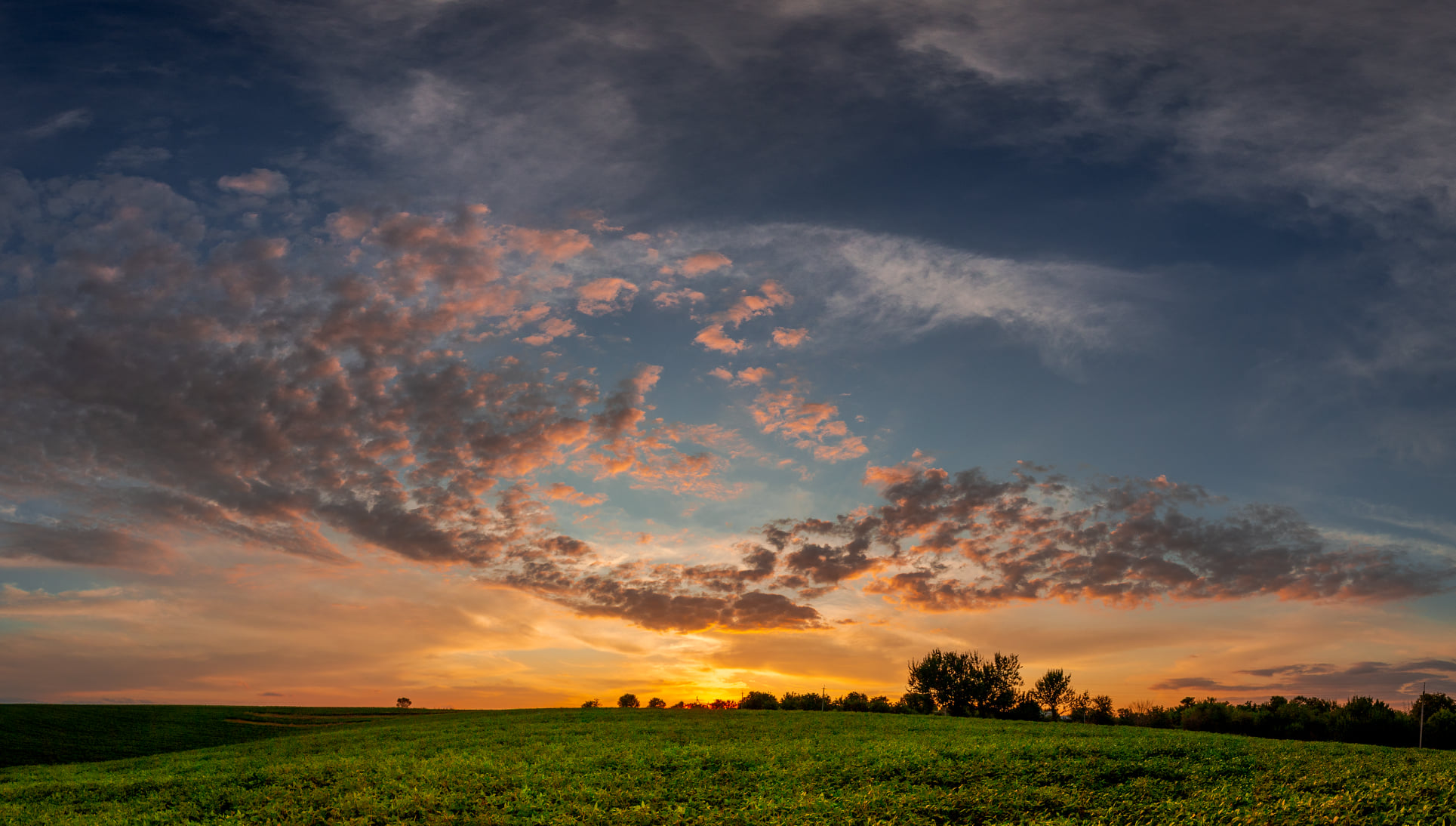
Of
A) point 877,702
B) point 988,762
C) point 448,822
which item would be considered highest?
point 988,762

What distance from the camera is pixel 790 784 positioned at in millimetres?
19344

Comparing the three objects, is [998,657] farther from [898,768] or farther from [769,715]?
[898,768]

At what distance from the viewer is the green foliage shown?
177 feet

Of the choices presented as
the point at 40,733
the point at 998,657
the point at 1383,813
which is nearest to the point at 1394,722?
the point at 998,657

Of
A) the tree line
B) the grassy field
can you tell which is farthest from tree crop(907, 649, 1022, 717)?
the grassy field

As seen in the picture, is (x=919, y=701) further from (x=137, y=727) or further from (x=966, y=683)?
(x=137, y=727)

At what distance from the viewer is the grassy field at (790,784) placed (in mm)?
16531

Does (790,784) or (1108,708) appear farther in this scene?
(1108,708)

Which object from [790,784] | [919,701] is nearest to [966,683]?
[919,701]

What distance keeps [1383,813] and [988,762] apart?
8.74 metres

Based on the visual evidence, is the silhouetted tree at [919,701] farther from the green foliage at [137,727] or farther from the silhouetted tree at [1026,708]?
the green foliage at [137,727]

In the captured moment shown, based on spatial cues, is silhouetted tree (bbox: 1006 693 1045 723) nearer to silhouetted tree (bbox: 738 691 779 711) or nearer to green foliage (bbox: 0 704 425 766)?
silhouetted tree (bbox: 738 691 779 711)

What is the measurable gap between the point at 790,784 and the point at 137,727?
7715 cm

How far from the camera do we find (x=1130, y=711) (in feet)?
206
